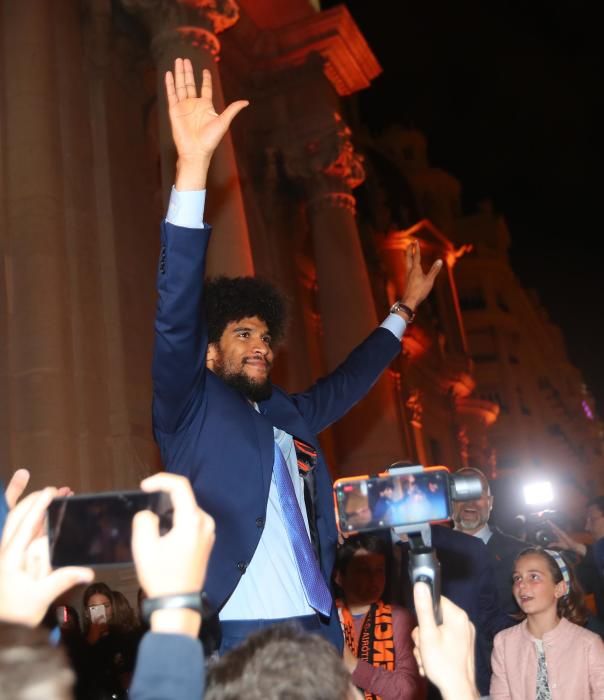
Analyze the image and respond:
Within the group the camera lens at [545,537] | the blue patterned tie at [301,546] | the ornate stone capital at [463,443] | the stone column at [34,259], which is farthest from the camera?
the ornate stone capital at [463,443]

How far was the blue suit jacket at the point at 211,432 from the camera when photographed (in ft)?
9.45

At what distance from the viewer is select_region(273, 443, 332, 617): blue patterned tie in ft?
9.99

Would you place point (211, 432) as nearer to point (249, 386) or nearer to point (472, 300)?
point (249, 386)

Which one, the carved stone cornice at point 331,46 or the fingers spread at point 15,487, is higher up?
the carved stone cornice at point 331,46

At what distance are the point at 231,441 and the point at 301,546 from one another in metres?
0.47

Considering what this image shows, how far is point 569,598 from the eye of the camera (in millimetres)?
4859

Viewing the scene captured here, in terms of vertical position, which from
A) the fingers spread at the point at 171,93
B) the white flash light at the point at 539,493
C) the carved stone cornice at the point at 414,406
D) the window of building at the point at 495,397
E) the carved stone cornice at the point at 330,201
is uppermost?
the window of building at the point at 495,397

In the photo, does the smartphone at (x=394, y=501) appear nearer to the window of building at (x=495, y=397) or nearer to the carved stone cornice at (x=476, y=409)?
the carved stone cornice at (x=476, y=409)

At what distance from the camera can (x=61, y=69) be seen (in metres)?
8.48

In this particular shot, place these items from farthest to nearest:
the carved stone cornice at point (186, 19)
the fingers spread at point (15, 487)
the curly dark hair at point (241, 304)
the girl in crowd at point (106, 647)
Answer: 1. the carved stone cornice at point (186, 19)
2. the girl in crowd at point (106, 647)
3. the curly dark hair at point (241, 304)
4. the fingers spread at point (15, 487)

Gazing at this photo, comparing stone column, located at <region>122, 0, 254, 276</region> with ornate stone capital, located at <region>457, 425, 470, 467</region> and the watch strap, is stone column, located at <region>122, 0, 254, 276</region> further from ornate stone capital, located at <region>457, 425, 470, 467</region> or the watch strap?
ornate stone capital, located at <region>457, 425, 470, 467</region>

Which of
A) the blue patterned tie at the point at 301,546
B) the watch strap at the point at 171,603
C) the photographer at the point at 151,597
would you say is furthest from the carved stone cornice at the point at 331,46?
the watch strap at the point at 171,603

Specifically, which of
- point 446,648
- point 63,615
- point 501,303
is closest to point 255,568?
point 446,648

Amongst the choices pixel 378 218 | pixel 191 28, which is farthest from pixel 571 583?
pixel 378 218
